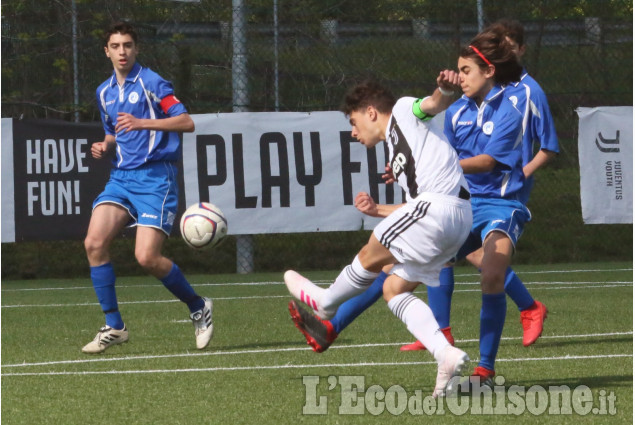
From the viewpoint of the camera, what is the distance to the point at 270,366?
20.2ft

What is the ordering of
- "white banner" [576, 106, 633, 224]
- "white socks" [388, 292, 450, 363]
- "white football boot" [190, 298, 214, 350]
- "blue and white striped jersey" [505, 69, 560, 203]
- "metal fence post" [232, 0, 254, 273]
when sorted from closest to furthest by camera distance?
"white socks" [388, 292, 450, 363], "blue and white striped jersey" [505, 69, 560, 203], "white football boot" [190, 298, 214, 350], "white banner" [576, 106, 633, 224], "metal fence post" [232, 0, 254, 273]

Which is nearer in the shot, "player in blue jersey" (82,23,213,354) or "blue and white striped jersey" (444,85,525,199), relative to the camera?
"blue and white striped jersey" (444,85,525,199)

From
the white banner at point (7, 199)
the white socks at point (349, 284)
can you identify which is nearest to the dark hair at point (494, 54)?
the white socks at point (349, 284)

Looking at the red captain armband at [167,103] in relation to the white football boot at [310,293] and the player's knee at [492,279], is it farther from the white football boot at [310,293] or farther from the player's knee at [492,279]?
the player's knee at [492,279]

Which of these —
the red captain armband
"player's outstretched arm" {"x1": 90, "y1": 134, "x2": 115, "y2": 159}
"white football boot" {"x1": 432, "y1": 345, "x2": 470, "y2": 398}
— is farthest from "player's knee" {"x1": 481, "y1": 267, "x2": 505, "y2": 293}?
"player's outstretched arm" {"x1": 90, "y1": 134, "x2": 115, "y2": 159}

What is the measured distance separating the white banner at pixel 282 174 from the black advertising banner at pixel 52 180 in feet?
3.26

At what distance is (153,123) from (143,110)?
42 cm

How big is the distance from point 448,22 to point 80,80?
13.4ft

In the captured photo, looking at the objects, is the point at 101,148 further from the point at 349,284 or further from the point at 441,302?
the point at 349,284

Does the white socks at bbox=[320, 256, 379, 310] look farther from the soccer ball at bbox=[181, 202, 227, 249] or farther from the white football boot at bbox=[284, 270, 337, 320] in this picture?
the soccer ball at bbox=[181, 202, 227, 249]

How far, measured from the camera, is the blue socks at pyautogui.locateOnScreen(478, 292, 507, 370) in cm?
546

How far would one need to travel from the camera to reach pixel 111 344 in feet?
23.0

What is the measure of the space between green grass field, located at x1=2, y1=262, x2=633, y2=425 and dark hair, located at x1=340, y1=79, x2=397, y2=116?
1234mm

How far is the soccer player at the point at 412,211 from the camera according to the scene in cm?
497
